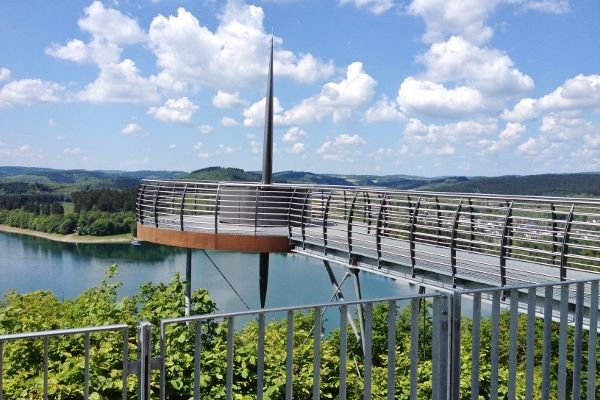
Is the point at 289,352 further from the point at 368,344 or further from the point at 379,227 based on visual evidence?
the point at 379,227

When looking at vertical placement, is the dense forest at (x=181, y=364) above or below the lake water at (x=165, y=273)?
above

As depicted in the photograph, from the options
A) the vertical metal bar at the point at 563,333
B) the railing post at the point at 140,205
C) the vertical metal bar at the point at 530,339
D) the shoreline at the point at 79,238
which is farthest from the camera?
the shoreline at the point at 79,238

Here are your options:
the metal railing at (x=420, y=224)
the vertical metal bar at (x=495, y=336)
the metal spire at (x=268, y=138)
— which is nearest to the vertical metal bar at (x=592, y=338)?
the vertical metal bar at (x=495, y=336)

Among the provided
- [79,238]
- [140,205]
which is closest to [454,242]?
[140,205]

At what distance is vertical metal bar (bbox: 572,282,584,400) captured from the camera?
2.82 metres

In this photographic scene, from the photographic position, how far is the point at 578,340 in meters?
2.84

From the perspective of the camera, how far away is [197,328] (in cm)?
215

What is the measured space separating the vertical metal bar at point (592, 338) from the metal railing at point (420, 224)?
2.55 metres

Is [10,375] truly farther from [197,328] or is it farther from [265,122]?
[265,122]

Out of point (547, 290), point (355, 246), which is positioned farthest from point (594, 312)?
point (355, 246)

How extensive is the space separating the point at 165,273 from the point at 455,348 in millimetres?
56521

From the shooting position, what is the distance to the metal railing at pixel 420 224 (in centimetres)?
633

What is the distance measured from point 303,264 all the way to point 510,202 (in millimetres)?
50014

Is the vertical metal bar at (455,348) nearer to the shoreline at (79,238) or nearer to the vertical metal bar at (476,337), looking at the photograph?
the vertical metal bar at (476,337)
